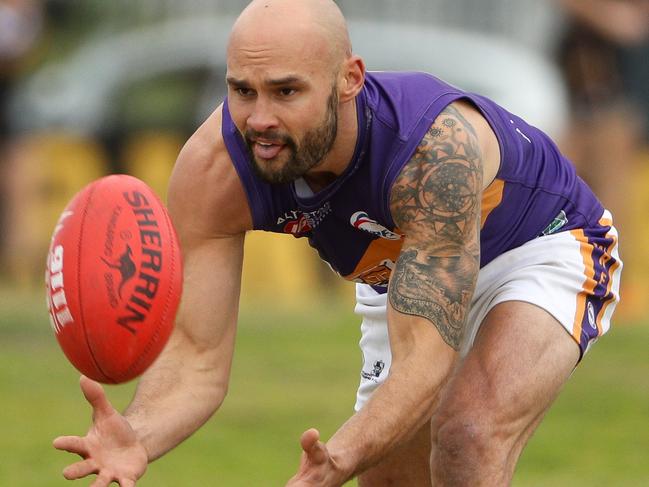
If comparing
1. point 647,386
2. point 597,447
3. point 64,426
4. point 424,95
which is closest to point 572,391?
point 647,386

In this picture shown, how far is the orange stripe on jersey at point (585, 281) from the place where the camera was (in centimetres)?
580

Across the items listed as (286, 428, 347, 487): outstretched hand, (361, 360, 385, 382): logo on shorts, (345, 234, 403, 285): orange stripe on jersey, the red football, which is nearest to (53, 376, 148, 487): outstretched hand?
the red football

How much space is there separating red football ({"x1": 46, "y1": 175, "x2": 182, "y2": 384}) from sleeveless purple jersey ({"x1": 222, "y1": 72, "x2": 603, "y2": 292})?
550mm

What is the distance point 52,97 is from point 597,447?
909 centimetres

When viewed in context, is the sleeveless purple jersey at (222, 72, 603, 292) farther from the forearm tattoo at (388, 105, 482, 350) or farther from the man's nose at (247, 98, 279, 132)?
the man's nose at (247, 98, 279, 132)

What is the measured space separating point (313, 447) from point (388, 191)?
1116 millimetres

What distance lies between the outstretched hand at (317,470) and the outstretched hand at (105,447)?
63cm

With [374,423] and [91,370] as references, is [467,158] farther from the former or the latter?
[91,370]

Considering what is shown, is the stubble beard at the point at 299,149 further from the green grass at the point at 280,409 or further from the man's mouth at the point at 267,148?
the green grass at the point at 280,409

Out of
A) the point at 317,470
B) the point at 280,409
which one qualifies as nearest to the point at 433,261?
the point at 317,470

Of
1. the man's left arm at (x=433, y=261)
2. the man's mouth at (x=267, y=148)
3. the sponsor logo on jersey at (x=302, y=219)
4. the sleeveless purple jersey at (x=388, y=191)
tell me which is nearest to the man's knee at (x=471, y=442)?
the man's left arm at (x=433, y=261)

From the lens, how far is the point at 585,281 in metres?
5.95

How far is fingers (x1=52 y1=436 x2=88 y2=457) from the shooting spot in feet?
16.3

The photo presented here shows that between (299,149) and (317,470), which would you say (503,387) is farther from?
(299,149)
